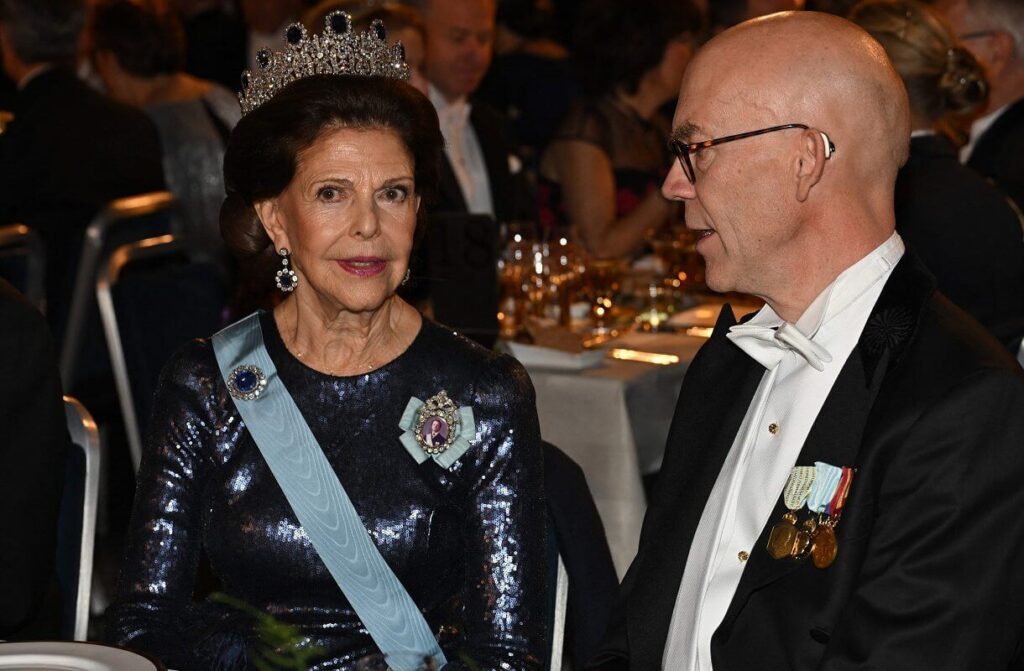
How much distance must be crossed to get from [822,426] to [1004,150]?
296 centimetres

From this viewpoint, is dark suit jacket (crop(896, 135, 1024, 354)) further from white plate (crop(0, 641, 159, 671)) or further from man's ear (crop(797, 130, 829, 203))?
white plate (crop(0, 641, 159, 671))

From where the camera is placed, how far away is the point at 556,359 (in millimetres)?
3637

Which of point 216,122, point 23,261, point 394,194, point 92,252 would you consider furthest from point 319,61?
point 216,122

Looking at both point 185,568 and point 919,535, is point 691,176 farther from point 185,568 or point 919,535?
point 185,568

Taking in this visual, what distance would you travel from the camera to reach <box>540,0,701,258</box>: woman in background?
17.5ft

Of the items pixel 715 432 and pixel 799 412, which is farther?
pixel 715 432

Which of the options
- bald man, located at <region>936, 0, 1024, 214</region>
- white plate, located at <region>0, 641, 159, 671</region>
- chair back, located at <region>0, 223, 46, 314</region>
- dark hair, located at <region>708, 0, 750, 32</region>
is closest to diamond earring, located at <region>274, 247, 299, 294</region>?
white plate, located at <region>0, 641, 159, 671</region>

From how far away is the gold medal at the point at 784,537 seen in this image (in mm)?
1834

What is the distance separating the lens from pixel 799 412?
1.97 m

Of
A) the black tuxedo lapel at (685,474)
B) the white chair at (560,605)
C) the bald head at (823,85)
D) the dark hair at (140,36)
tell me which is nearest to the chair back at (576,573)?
the white chair at (560,605)

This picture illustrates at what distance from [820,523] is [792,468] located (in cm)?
12

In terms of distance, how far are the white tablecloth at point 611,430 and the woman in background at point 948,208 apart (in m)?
0.76

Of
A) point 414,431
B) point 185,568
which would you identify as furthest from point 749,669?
point 185,568

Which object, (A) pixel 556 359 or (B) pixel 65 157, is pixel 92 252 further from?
(A) pixel 556 359
